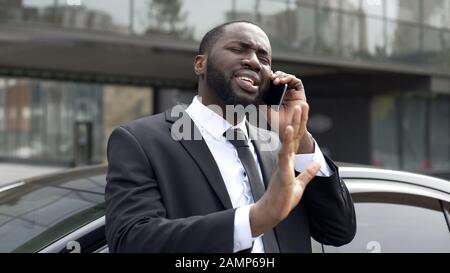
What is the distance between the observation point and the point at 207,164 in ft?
5.39

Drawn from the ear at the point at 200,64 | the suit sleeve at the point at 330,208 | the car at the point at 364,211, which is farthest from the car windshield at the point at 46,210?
the suit sleeve at the point at 330,208

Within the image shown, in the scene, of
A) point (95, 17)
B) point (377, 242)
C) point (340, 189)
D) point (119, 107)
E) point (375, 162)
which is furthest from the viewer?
point (119, 107)

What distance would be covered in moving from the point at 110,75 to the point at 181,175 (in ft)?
62.5

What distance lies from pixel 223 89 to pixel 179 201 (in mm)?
357

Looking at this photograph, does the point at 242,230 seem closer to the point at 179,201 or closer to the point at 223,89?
the point at 179,201

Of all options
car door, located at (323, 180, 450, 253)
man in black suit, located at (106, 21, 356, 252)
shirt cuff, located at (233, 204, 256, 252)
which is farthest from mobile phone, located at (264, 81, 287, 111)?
car door, located at (323, 180, 450, 253)

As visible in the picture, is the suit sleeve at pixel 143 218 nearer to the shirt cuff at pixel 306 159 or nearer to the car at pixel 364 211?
the shirt cuff at pixel 306 159

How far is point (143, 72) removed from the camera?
19.5 meters

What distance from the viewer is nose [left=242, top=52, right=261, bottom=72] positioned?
163 centimetres

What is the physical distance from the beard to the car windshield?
77 cm

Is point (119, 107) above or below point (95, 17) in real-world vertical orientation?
below

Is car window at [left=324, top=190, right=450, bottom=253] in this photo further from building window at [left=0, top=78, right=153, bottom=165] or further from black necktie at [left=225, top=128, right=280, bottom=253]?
building window at [left=0, top=78, right=153, bottom=165]

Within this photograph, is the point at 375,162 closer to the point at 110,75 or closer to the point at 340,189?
the point at 110,75

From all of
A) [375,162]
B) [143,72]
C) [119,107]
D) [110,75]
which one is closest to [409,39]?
Result: [375,162]
